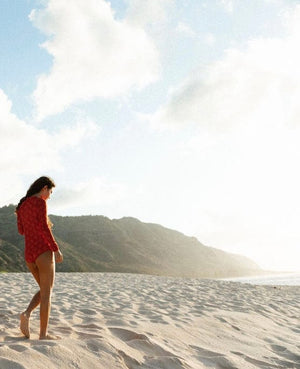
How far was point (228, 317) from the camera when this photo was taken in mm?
6273

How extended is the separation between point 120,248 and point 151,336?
A: 7124 cm

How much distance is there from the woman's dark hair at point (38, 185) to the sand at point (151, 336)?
1.45 metres

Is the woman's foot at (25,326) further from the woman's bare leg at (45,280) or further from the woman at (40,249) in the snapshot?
the woman's bare leg at (45,280)

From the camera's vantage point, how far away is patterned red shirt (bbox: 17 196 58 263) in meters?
3.97

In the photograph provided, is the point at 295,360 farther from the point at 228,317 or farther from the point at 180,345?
the point at 228,317

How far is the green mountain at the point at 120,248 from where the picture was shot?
56.5m

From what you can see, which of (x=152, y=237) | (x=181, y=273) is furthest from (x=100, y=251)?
(x=152, y=237)

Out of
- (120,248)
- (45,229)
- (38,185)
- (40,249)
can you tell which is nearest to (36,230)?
(45,229)

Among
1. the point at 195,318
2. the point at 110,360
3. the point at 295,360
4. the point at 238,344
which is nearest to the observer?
the point at 110,360

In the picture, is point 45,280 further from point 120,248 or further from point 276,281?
point 120,248

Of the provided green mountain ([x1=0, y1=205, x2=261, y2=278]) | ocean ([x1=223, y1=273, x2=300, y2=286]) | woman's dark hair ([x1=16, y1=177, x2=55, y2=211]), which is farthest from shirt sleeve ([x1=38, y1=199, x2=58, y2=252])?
green mountain ([x1=0, y1=205, x2=261, y2=278])

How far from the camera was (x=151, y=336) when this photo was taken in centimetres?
440

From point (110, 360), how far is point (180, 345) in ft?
3.97

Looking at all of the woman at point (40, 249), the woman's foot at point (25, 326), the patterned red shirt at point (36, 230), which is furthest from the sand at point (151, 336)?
the patterned red shirt at point (36, 230)
